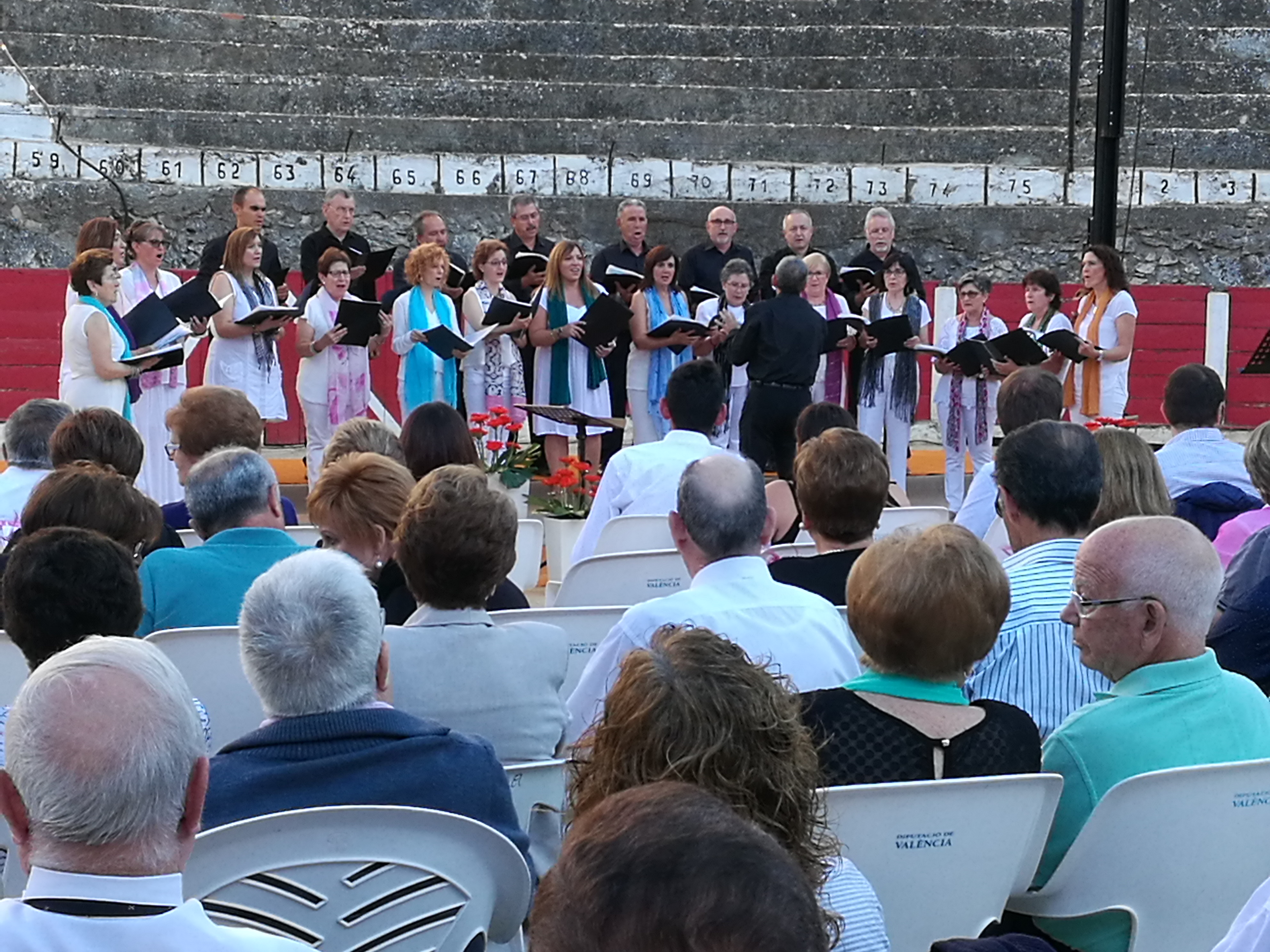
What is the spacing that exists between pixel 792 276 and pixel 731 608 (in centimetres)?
604

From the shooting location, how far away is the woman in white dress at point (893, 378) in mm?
10289

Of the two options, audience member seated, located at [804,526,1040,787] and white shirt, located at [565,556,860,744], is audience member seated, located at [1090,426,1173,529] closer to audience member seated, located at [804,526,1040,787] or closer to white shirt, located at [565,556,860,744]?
white shirt, located at [565,556,860,744]

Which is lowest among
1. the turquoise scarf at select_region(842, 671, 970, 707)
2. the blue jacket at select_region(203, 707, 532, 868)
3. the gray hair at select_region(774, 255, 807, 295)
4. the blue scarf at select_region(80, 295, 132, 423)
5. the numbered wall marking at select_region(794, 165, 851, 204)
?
the blue jacket at select_region(203, 707, 532, 868)

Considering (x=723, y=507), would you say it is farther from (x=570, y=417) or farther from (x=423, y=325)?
(x=423, y=325)

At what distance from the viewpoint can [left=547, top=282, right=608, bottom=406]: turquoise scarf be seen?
32.6 feet

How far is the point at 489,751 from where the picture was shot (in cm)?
250

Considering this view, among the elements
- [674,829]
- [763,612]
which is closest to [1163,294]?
[763,612]

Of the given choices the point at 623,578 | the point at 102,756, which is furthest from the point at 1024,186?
the point at 102,756

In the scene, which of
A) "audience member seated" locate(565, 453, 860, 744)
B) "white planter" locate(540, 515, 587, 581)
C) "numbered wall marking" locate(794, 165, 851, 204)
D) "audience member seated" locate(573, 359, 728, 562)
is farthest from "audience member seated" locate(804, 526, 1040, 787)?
"numbered wall marking" locate(794, 165, 851, 204)

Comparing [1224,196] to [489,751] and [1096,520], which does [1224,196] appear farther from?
[489,751]

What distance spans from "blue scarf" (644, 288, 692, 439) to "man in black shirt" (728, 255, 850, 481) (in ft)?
3.08

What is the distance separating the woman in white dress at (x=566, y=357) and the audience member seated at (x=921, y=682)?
7.02 metres

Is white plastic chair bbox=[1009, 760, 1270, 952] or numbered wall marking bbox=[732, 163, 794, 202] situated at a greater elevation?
numbered wall marking bbox=[732, 163, 794, 202]

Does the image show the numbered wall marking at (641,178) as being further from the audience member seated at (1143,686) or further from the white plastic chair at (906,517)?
the audience member seated at (1143,686)
